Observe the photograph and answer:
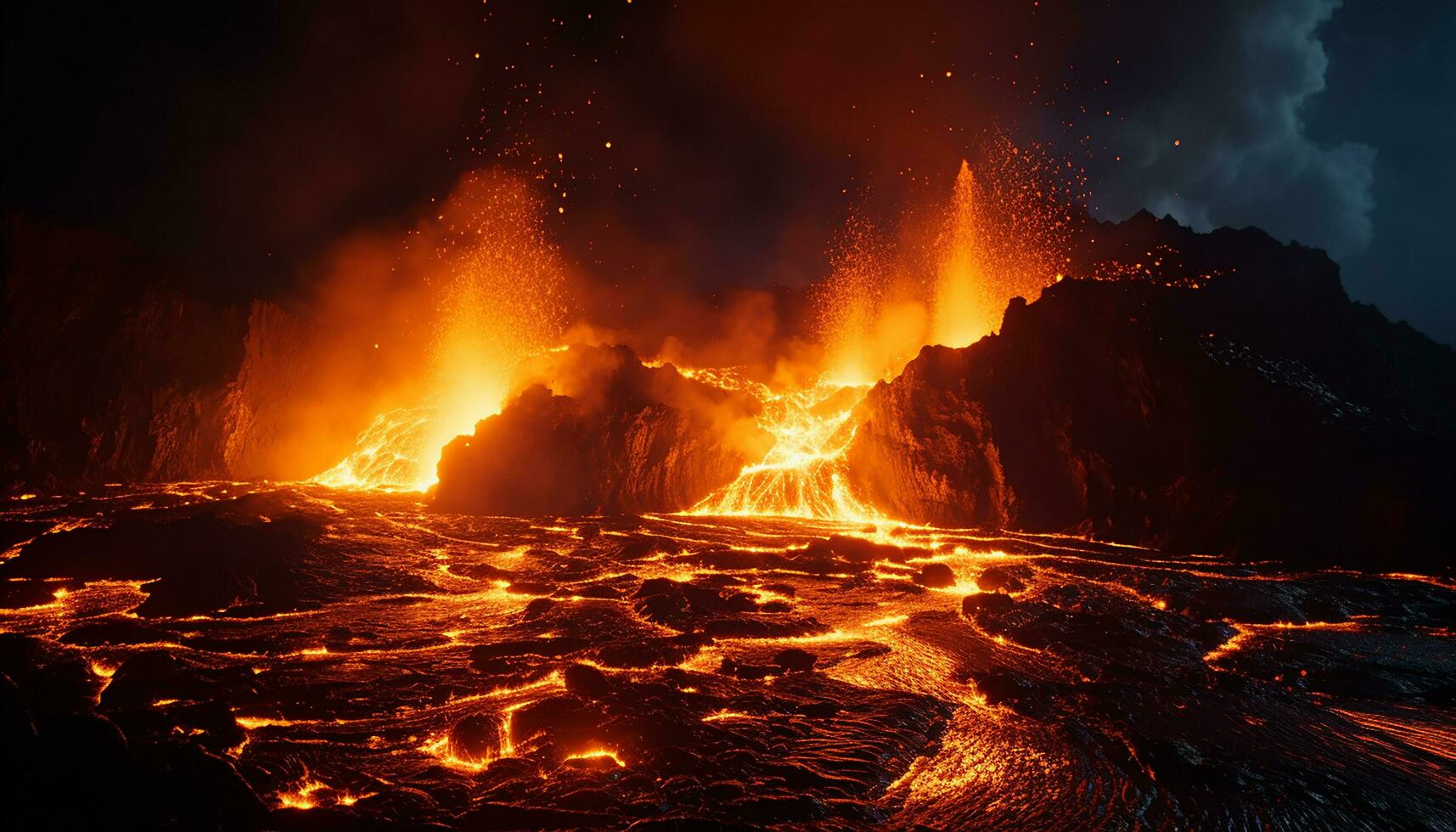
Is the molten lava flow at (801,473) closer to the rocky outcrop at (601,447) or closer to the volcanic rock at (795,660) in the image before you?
the rocky outcrop at (601,447)

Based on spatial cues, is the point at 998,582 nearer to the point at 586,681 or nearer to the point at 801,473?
the point at 586,681

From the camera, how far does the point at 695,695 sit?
1438 cm

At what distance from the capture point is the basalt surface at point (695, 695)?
9.52 metres

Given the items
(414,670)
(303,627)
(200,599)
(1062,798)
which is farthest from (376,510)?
(1062,798)

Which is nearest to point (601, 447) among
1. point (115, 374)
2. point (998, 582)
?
point (998, 582)

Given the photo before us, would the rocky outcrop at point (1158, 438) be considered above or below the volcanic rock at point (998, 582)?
above

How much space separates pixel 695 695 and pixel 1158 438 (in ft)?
156

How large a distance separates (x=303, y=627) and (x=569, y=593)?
8827 millimetres

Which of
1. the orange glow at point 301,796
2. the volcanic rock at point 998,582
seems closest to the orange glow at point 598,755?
the orange glow at point 301,796

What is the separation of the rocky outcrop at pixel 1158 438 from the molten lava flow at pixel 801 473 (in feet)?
8.60

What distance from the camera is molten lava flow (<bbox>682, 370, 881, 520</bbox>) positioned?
59.4 meters

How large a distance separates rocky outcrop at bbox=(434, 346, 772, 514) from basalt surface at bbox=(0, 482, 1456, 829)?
26.3 m

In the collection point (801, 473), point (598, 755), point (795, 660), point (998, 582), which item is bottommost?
point (598, 755)

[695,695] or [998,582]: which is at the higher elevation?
[998,582]
